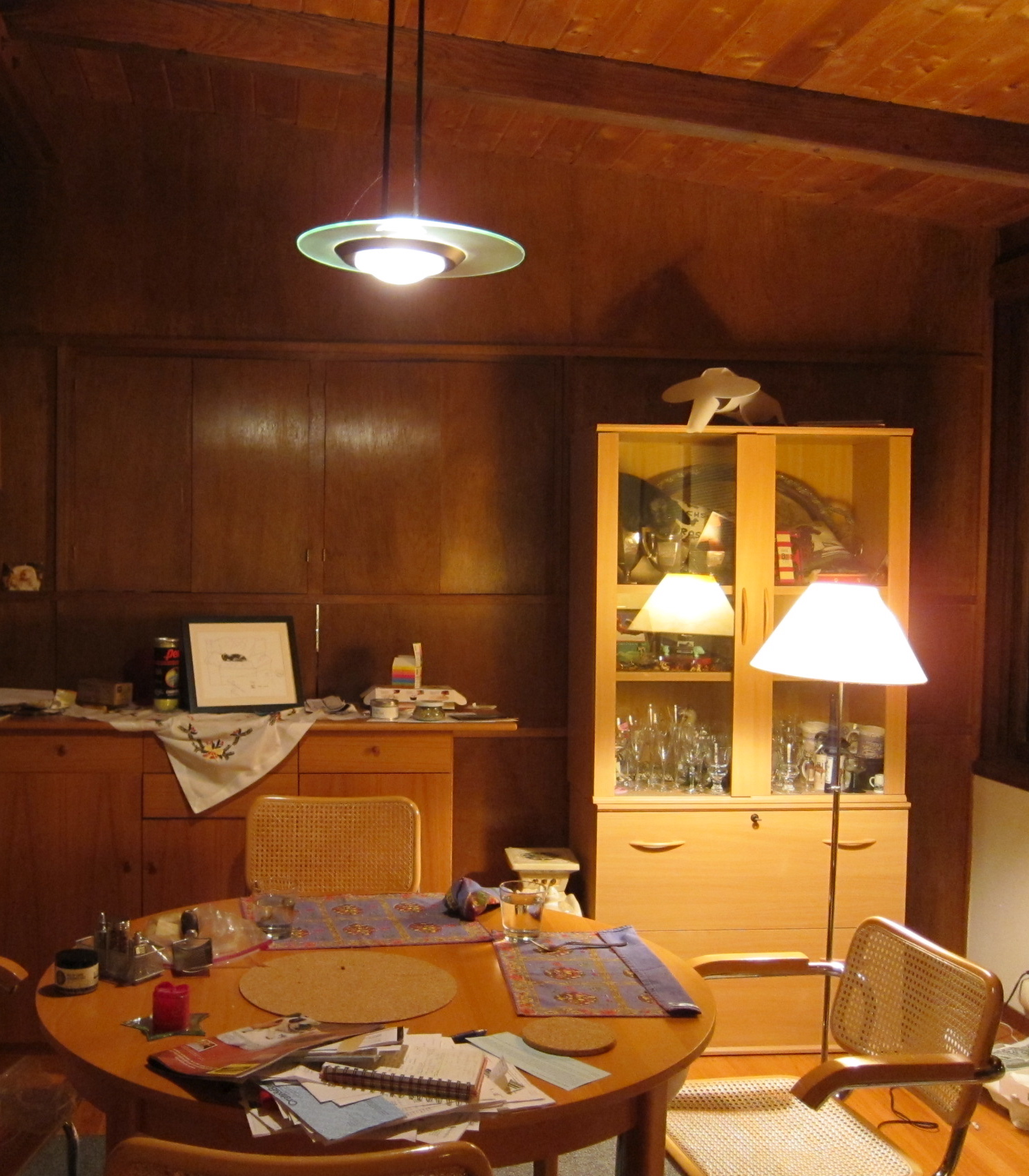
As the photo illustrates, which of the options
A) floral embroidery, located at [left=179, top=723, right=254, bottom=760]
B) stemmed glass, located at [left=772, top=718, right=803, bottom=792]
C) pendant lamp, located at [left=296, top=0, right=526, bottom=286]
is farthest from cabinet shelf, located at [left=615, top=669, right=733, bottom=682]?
pendant lamp, located at [left=296, top=0, right=526, bottom=286]

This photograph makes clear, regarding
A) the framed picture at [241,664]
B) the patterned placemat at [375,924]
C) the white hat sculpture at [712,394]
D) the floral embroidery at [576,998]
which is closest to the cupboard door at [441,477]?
the framed picture at [241,664]

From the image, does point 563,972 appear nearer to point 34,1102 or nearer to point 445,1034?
point 445,1034

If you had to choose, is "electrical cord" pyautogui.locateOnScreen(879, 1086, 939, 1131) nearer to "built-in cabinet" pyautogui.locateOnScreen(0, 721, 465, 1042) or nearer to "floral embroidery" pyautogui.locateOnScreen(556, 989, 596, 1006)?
"floral embroidery" pyautogui.locateOnScreen(556, 989, 596, 1006)

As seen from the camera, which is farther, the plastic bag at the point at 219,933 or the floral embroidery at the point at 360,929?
the floral embroidery at the point at 360,929

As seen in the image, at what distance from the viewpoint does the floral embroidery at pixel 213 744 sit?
3.34 meters

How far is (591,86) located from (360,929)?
2.27 m

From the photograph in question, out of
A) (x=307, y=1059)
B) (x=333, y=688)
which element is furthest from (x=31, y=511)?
(x=307, y=1059)

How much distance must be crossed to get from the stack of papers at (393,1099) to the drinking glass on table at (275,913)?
20.6 inches

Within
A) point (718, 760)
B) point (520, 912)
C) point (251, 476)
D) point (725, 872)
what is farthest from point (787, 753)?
point (251, 476)

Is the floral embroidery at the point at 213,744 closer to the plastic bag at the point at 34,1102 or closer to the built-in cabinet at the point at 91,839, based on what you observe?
the built-in cabinet at the point at 91,839

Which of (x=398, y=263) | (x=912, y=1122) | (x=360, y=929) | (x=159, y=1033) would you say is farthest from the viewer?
(x=912, y=1122)

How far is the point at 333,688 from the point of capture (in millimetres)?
3822

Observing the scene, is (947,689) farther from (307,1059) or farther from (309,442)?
(307,1059)

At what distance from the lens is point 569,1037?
1.75m
